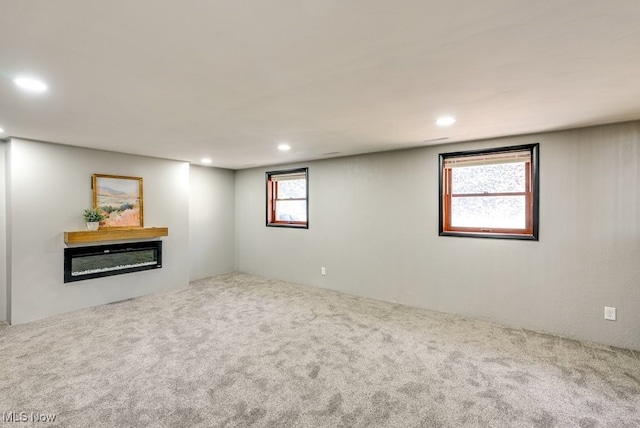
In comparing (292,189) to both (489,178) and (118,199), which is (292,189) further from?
(489,178)

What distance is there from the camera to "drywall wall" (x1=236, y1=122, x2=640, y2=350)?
9.53 feet

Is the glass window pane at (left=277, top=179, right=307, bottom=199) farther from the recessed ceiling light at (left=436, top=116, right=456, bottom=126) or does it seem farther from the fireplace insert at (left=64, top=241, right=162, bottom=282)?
the recessed ceiling light at (left=436, top=116, right=456, bottom=126)

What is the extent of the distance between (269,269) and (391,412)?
407cm

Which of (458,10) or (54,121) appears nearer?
(458,10)

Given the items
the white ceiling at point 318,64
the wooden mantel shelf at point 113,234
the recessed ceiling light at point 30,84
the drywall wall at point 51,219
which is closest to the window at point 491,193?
the white ceiling at point 318,64

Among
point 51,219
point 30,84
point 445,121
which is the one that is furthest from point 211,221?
point 445,121

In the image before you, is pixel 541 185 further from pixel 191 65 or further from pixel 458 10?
pixel 191 65

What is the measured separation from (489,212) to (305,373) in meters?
2.84

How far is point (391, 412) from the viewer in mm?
1974

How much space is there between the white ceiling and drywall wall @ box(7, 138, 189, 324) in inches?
30.1

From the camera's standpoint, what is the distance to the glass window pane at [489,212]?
3480 mm

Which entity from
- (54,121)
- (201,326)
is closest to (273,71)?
(54,121)

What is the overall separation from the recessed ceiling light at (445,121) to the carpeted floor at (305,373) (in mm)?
2167

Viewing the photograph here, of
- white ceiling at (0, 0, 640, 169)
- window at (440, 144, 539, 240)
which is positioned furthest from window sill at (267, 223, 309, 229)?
white ceiling at (0, 0, 640, 169)
